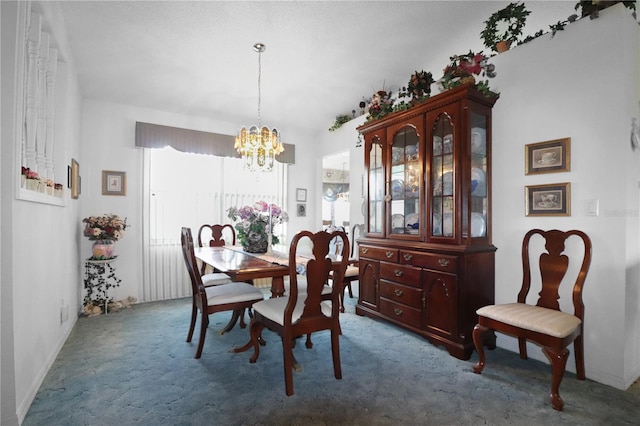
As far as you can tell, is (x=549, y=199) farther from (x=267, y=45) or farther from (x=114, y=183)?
(x=114, y=183)

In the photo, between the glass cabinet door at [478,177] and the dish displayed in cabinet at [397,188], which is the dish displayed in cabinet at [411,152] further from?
the glass cabinet door at [478,177]

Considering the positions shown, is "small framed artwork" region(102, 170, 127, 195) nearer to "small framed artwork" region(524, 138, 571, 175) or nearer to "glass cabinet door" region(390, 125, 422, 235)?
"glass cabinet door" region(390, 125, 422, 235)

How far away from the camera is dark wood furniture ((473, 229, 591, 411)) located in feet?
5.82

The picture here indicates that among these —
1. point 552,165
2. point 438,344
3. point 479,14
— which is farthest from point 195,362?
point 479,14

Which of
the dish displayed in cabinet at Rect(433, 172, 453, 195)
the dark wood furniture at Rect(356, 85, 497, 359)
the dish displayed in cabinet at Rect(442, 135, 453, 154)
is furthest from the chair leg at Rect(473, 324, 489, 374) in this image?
the dish displayed in cabinet at Rect(442, 135, 453, 154)

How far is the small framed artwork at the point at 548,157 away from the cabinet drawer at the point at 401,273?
1.19 m

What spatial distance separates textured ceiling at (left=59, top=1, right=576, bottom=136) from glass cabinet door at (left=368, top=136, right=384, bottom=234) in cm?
81

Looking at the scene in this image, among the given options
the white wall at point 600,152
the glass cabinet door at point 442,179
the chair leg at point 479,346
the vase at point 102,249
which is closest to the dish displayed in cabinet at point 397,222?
the glass cabinet door at point 442,179

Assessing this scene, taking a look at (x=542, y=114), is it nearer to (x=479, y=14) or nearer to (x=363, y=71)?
(x=479, y=14)

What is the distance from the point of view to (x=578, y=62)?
2156 mm

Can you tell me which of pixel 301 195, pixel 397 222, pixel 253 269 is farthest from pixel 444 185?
pixel 301 195

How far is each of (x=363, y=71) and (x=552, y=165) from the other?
1.94 metres

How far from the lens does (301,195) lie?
535 centimetres

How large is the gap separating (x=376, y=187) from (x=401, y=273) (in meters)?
0.96
